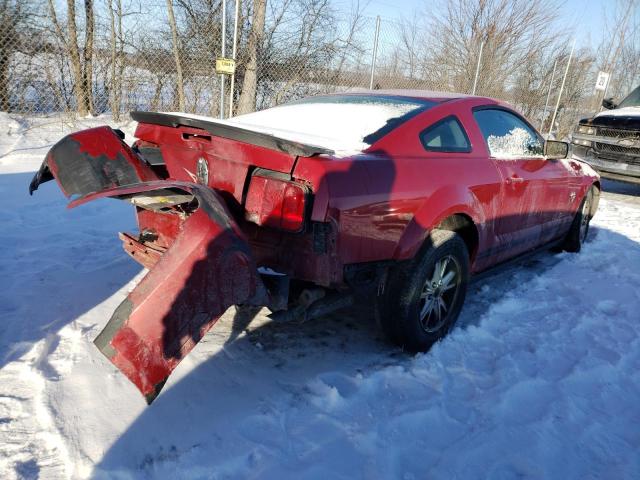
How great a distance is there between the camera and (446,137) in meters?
3.10

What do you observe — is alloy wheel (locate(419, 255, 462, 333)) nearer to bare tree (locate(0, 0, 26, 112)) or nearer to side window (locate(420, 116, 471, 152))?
side window (locate(420, 116, 471, 152))

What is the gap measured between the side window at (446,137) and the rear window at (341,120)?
15 centimetres

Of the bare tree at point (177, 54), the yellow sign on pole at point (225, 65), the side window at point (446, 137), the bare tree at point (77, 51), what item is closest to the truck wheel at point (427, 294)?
the side window at point (446, 137)

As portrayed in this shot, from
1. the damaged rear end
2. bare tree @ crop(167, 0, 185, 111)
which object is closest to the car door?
the damaged rear end

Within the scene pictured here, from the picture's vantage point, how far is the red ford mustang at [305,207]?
1.88 metres

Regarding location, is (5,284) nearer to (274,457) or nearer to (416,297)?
(274,457)

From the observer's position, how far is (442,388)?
265 cm

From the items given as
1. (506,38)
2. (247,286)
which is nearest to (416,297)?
(247,286)

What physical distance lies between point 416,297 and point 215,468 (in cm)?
143

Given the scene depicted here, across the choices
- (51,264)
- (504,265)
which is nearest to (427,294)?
(504,265)

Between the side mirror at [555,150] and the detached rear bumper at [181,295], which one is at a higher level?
the side mirror at [555,150]

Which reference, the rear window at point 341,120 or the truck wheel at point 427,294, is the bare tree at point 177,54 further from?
the truck wheel at point 427,294

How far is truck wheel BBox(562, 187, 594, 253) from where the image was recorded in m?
5.20

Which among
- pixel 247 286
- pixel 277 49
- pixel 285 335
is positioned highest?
pixel 277 49
